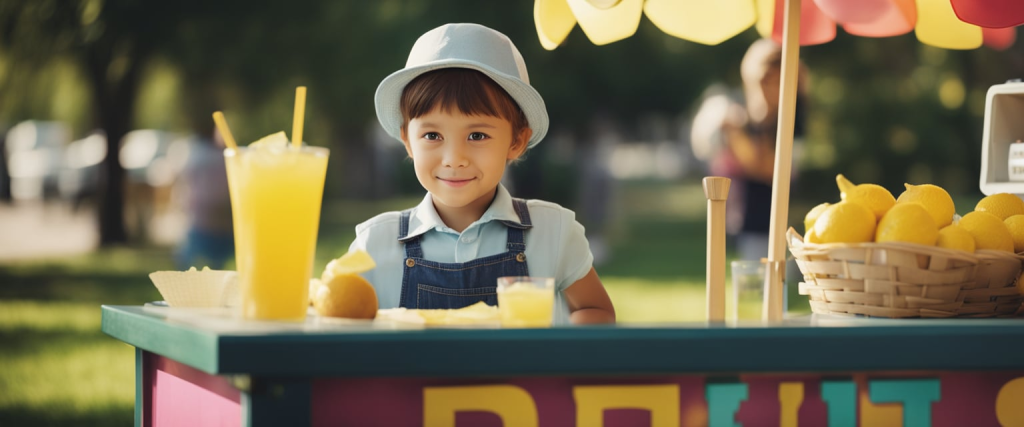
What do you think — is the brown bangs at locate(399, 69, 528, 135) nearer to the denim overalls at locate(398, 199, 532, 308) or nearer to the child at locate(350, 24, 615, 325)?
the child at locate(350, 24, 615, 325)

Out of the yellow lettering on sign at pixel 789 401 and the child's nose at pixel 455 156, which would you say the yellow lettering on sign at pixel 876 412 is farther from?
the child's nose at pixel 455 156

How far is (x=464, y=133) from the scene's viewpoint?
273 cm

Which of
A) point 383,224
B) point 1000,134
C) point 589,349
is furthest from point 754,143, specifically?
point 589,349

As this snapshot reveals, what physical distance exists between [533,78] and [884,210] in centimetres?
1138

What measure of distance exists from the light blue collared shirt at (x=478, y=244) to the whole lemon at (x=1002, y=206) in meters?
0.96

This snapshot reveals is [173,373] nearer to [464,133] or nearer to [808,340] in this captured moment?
[464,133]

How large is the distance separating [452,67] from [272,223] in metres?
0.91

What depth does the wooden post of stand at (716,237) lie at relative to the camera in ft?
7.04

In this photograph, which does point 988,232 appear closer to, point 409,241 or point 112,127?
point 409,241

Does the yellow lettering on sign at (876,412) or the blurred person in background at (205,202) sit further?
the blurred person in background at (205,202)

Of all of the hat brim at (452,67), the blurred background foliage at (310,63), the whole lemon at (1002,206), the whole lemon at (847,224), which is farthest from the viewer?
the blurred background foliage at (310,63)

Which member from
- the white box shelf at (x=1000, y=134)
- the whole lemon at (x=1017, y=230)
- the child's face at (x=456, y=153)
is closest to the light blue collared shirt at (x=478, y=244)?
the child's face at (x=456, y=153)

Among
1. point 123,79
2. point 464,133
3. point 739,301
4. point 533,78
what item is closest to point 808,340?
point 739,301

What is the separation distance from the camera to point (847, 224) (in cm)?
221
